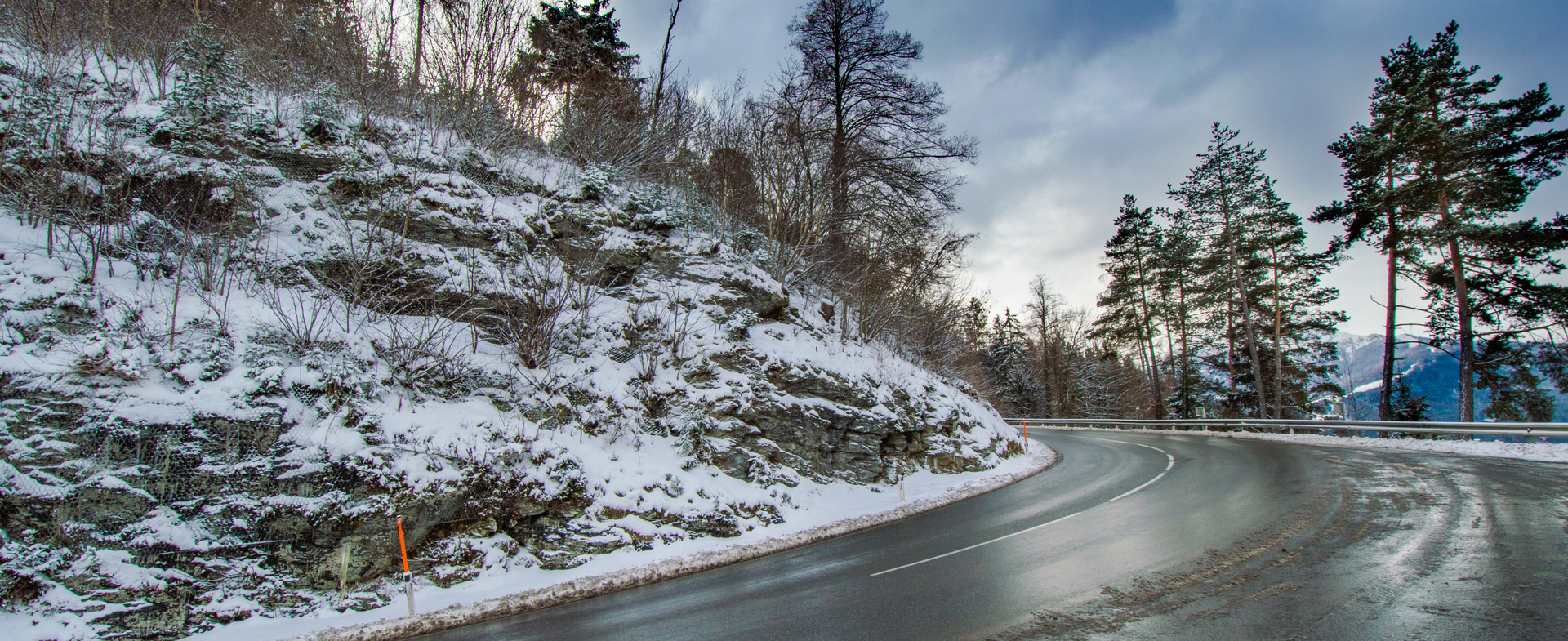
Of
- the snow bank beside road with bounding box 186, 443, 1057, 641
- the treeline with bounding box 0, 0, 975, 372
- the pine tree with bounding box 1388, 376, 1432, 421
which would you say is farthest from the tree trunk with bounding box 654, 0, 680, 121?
the pine tree with bounding box 1388, 376, 1432, 421

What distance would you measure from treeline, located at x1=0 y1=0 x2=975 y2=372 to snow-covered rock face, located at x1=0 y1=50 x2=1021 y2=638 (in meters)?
1.96

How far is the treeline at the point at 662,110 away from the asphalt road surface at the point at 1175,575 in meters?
11.1

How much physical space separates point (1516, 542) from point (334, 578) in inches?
505

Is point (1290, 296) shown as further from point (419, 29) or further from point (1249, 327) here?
point (419, 29)

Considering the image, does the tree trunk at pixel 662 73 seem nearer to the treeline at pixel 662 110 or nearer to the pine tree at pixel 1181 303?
the treeline at pixel 662 110

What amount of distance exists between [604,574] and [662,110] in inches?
673

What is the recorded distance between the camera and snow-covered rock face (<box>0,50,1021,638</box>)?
6.37m

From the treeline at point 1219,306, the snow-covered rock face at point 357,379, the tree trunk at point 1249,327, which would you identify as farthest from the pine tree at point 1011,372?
the snow-covered rock face at point 357,379

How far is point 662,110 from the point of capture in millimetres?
20703

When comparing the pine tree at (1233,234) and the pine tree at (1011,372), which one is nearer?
the pine tree at (1233,234)

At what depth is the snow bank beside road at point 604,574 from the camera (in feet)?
20.1

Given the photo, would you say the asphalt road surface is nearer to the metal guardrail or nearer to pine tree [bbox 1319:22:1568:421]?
the metal guardrail

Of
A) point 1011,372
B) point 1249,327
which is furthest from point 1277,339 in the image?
point 1011,372

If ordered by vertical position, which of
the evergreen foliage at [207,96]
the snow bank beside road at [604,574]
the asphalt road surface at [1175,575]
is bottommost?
the snow bank beside road at [604,574]
